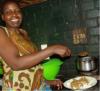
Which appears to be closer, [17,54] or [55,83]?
[17,54]

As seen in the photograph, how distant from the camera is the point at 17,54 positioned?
107 cm

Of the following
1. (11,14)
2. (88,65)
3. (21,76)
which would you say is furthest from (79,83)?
(11,14)

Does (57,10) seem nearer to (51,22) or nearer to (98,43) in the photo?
(51,22)

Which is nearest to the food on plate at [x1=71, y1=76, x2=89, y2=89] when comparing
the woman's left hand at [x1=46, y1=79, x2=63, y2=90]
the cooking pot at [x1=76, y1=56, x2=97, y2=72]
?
the woman's left hand at [x1=46, y1=79, x2=63, y2=90]

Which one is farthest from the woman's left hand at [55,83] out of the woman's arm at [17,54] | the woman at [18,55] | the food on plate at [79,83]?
the woman's arm at [17,54]

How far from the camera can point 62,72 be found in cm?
236

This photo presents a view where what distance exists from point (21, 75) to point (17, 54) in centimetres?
12

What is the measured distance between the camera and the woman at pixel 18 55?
1034mm

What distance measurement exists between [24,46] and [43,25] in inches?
51.3

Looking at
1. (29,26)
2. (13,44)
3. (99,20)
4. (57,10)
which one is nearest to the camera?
(13,44)

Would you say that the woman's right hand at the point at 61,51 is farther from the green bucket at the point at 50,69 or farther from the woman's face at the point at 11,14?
the green bucket at the point at 50,69

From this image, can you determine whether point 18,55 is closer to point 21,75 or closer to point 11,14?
point 21,75

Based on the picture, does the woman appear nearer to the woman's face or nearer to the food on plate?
the woman's face

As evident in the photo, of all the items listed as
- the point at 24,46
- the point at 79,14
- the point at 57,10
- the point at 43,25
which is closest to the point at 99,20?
the point at 79,14
